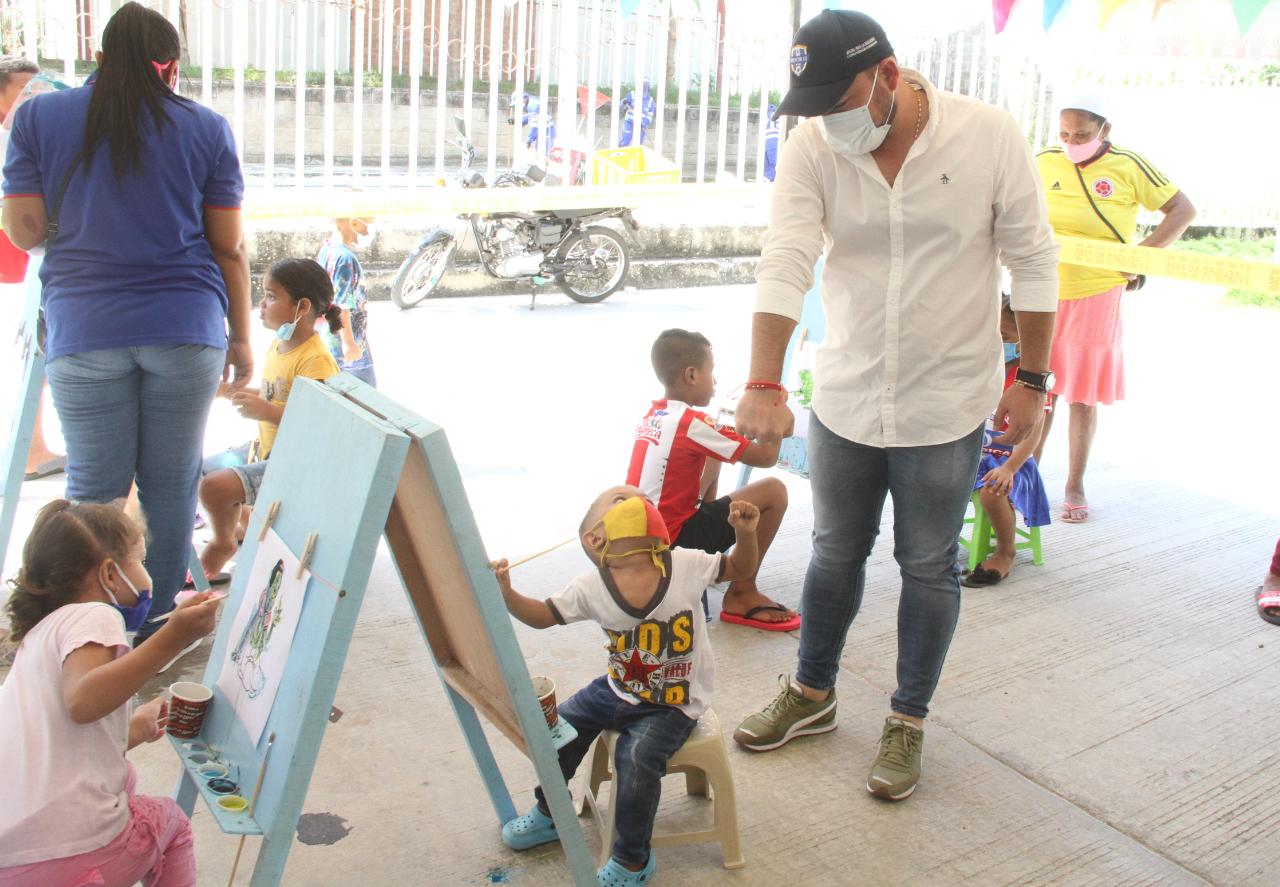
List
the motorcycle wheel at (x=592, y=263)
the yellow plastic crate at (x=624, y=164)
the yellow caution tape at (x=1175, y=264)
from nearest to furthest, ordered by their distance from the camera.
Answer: the yellow caution tape at (x=1175, y=264)
the yellow plastic crate at (x=624, y=164)
the motorcycle wheel at (x=592, y=263)

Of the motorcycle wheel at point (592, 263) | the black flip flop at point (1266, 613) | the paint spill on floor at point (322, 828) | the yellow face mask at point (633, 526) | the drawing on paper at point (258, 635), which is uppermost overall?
the yellow face mask at point (633, 526)

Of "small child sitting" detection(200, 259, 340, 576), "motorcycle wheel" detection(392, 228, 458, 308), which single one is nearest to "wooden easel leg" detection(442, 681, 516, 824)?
"small child sitting" detection(200, 259, 340, 576)

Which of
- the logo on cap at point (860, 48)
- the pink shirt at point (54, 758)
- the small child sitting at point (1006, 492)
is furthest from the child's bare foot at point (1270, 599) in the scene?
the pink shirt at point (54, 758)

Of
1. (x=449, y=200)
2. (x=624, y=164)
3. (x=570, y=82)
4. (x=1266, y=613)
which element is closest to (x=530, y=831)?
(x=1266, y=613)

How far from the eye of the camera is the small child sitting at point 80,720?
2141mm

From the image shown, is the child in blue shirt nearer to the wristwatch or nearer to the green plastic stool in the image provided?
the green plastic stool

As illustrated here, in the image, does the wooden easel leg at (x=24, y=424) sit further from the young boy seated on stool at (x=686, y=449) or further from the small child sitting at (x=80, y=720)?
the young boy seated on stool at (x=686, y=449)

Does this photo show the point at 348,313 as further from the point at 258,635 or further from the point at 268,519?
the point at 258,635

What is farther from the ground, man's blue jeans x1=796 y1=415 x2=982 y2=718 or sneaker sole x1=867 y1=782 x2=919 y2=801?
man's blue jeans x1=796 y1=415 x2=982 y2=718

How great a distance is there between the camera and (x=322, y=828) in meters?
2.92

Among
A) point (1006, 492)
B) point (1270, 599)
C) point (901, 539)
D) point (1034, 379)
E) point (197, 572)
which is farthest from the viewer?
point (1006, 492)

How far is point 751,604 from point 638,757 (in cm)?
153

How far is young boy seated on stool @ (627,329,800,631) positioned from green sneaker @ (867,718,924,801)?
2.31 ft

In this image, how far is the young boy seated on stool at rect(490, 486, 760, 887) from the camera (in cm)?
271
